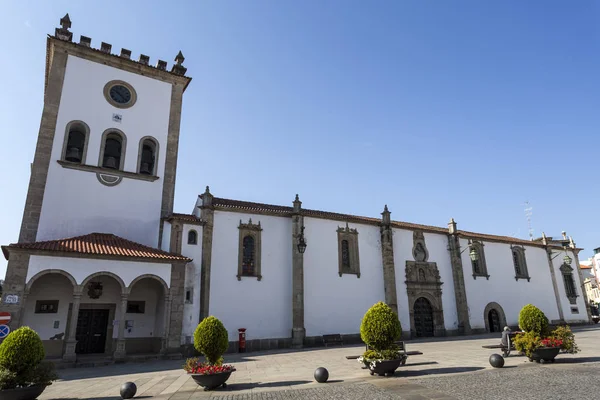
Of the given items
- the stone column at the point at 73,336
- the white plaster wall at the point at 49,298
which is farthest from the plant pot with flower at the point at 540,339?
the white plaster wall at the point at 49,298

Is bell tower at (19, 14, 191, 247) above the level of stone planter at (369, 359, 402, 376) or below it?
above

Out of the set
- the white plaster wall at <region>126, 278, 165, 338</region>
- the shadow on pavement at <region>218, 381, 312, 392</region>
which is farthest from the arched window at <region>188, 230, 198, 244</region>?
the shadow on pavement at <region>218, 381, 312, 392</region>

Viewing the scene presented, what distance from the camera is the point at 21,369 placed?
9.03 m

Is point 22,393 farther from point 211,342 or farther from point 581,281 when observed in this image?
point 581,281

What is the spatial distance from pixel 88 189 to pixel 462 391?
2031cm

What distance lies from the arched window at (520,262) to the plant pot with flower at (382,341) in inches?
1059

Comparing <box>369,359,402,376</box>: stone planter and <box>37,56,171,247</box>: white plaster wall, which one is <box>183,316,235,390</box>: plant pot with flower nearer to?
<box>369,359,402,376</box>: stone planter

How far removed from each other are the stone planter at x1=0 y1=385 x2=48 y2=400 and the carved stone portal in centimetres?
2296

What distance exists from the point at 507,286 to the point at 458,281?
6013 millimetres

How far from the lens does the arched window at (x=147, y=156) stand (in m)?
22.6

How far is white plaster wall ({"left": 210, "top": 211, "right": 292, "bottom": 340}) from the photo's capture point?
21.1m

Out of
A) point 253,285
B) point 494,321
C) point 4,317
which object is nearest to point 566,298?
point 494,321

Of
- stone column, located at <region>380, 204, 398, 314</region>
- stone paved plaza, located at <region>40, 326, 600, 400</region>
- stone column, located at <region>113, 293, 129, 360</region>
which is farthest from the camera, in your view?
stone column, located at <region>380, 204, 398, 314</region>

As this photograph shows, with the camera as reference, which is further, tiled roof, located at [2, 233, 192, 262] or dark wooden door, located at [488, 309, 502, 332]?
dark wooden door, located at [488, 309, 502, 332]
